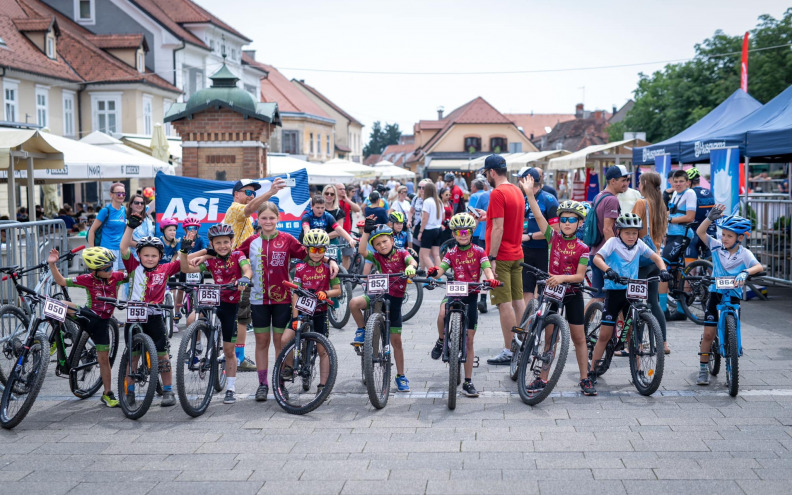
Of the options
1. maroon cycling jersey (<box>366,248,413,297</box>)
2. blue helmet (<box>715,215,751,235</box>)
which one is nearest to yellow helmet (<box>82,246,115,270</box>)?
maroon cycling jersey (<box>366,248,413,297</box>)

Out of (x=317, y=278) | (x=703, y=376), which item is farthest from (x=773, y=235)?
(x=317, y=278)

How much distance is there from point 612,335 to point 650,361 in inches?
19.3

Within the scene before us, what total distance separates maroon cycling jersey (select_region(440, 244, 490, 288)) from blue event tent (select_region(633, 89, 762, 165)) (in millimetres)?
9453

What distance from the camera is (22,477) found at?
5.26 m

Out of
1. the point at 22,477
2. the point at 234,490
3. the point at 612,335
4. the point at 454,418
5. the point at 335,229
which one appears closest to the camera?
the point at 234,490

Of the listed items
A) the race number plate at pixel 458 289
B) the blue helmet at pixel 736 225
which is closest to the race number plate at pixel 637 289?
the blue helmet at pixel 736 225

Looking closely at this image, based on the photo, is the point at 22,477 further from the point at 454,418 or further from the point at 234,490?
the point at 454,418

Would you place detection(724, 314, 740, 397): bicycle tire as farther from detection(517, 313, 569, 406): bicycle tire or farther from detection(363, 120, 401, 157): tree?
detection(363, 120, 401, 157): tree

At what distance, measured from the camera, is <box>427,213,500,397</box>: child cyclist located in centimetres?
711

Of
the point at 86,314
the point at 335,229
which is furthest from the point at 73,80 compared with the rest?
the point at 86,314

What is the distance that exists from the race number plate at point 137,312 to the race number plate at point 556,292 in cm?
343

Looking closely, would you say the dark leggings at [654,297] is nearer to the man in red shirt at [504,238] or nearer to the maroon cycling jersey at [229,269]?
the man in red shirt at [504,238]

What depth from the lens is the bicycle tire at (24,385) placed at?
20.9 feet

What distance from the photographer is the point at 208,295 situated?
6.91 m
